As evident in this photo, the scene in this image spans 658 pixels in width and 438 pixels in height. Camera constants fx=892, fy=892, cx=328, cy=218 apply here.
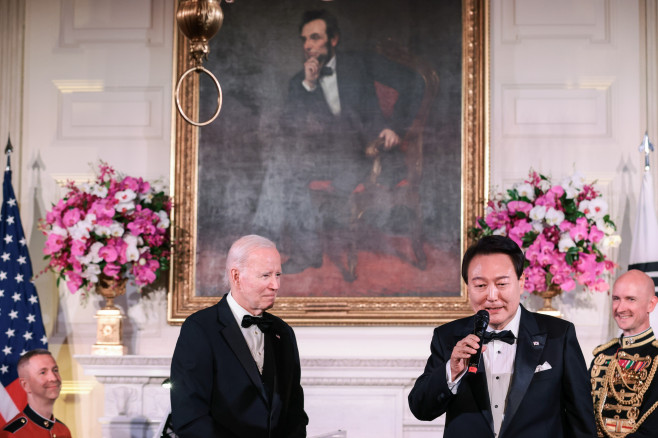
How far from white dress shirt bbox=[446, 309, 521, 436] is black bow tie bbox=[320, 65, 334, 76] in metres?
3.95

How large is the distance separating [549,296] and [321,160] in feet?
6.40

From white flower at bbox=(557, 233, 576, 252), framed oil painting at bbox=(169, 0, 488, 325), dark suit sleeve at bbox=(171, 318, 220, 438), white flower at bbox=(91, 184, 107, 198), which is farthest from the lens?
framed oil painting at bbox=(169, 0, 488, 325)

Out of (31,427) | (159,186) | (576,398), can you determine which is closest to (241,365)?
(576,398)

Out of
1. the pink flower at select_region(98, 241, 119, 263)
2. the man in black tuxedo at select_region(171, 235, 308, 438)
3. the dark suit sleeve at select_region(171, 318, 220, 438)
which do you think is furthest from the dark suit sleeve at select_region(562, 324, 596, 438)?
the pink flower at select_region(98, 241, 119, 263)

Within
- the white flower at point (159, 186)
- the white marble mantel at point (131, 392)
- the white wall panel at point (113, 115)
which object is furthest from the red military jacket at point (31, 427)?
the white wall panel at point (113, 115)

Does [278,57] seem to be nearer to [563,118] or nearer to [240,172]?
[240,172]

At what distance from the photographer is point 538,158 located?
673 centimetres

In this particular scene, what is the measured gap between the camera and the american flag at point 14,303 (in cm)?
628

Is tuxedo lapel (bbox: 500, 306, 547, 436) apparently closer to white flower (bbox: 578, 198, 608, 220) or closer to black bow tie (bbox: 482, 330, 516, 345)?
black bow tie (bbox: 482, 330, 516, 345)

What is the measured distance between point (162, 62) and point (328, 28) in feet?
4.33

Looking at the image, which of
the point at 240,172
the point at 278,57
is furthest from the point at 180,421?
the point at 278,57

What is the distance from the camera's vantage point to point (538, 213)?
6027mm

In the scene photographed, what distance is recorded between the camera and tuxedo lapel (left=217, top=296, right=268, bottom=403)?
349 centimetres

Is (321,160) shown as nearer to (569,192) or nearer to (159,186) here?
(159,186)
